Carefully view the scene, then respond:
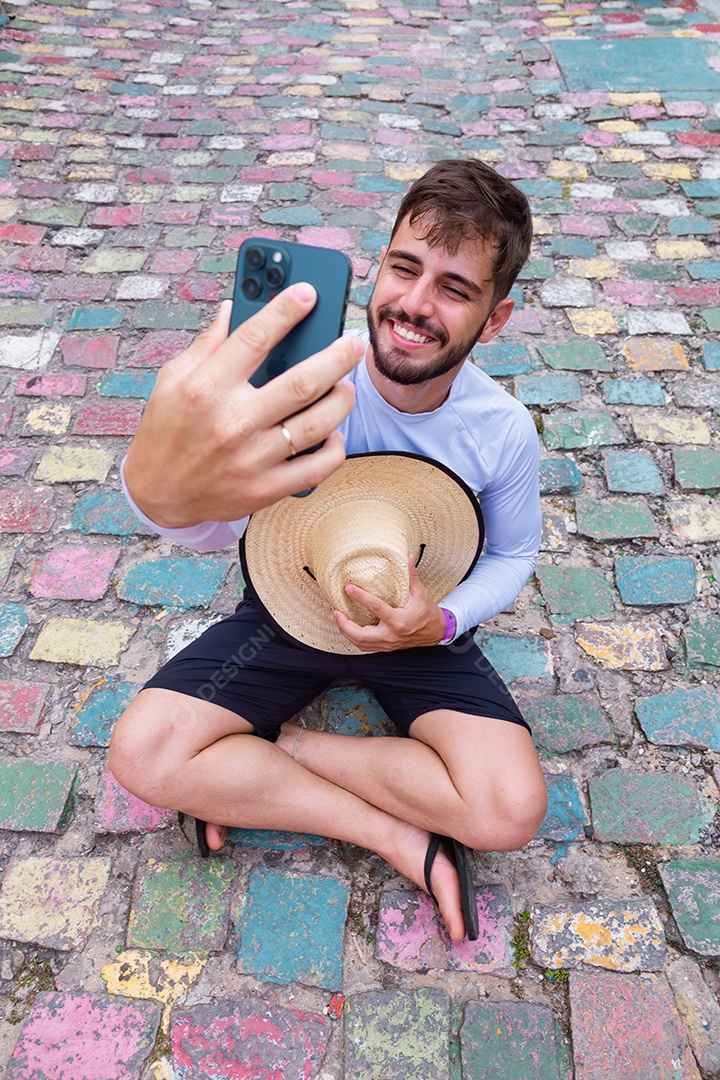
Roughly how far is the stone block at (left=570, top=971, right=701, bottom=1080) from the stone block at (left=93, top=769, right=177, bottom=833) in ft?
3.78

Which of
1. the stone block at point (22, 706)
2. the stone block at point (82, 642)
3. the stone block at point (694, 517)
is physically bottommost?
the stone block at point (22, 706)

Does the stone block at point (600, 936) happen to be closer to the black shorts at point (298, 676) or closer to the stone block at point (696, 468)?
the black shorts at point (298, 676)

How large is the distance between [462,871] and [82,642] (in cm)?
144

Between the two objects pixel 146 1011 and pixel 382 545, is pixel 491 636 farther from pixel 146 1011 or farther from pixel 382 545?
pixel 146 1011

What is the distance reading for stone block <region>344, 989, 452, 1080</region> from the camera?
69.4 inches

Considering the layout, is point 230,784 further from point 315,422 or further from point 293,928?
point 315,422

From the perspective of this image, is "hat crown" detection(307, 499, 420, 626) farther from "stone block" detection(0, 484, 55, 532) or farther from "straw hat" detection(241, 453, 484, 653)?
"stone block" detection(0, 484, 55, 532)

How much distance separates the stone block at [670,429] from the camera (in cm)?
332

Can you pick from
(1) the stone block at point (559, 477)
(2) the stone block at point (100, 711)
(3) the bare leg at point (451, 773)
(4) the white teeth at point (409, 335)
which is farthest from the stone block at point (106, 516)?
(1) the stone block at point (559, 477)

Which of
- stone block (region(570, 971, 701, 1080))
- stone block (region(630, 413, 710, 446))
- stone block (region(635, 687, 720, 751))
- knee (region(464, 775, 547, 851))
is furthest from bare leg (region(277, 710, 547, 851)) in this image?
stone block (region(630, 413, 710, 446))

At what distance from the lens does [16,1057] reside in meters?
1.77

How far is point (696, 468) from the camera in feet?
10.5

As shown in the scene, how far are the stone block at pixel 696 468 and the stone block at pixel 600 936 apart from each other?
1710 millimetres

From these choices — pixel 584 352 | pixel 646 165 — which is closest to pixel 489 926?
pixel 584 352
